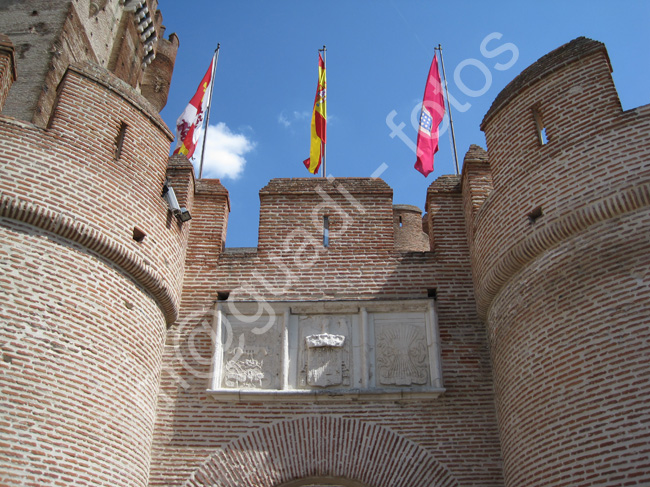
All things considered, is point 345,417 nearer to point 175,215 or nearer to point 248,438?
point 248,438

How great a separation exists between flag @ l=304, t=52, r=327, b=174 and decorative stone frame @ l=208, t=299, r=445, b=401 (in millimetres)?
3873

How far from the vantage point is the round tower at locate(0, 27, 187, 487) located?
7156 millimetres

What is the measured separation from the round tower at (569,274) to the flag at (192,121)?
6.01 m

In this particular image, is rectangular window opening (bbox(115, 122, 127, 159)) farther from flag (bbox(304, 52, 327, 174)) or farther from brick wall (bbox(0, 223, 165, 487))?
flag (bbox(304, 52, 327, 174))

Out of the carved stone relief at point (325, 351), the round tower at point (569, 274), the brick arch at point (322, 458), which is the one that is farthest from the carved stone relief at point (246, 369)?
the round tower at point (569, 274)

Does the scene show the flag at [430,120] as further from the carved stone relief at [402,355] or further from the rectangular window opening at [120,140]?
the rectangular window opening at [120,140]

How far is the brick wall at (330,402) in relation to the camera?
853cm

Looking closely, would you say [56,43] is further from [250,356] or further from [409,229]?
[250,356]

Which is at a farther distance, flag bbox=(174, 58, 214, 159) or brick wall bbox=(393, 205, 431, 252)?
brick wall bbox=(393, 205, 431, 252)

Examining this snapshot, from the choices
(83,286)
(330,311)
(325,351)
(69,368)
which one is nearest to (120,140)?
(83,286)

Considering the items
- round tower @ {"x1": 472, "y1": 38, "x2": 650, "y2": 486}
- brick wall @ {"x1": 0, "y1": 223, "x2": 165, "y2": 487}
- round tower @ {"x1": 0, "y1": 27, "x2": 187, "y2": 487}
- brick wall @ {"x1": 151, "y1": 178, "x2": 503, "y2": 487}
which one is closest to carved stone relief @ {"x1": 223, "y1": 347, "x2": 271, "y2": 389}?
brick wall @ {"x1": 151, "y1": 178, "x2": 503, "y2": 487}

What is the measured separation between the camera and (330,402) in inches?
354

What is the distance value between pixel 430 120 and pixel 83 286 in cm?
729

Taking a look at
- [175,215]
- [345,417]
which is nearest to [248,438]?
[345,417]
